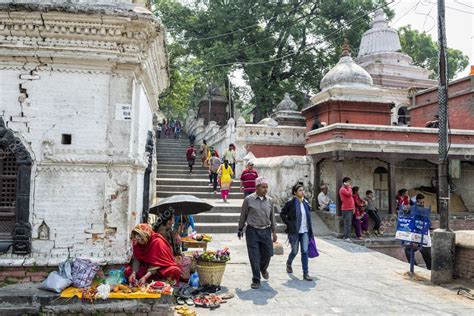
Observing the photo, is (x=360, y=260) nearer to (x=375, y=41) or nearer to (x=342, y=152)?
(x=342, y=152)

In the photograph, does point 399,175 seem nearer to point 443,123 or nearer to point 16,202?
point 443,123

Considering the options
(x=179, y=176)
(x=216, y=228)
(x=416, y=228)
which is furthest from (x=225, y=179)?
(x=416, y=228)

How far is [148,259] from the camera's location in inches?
211

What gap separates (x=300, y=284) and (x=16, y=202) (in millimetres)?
4742

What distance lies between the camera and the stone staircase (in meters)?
12.1

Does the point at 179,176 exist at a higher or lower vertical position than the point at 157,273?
higher

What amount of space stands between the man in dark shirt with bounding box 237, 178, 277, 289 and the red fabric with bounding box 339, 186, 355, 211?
5244mm

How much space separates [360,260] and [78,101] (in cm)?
711

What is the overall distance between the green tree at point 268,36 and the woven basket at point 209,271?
2239cm

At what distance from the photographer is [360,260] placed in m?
9.20

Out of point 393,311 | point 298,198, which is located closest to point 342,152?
point 298,198

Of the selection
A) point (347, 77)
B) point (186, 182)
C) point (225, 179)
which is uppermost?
point (347, 77)

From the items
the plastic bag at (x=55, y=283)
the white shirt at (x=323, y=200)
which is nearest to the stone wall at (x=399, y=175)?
the white shirt at (x=323, y=200)

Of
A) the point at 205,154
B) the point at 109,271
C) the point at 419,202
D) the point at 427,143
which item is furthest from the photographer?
the point at 205,154
